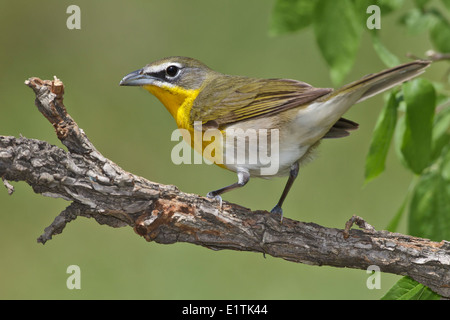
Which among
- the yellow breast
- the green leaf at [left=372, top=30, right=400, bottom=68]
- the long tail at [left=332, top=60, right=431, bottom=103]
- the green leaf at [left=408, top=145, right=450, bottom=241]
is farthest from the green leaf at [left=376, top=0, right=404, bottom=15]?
the yellow breast

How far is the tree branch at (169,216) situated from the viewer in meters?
2.31

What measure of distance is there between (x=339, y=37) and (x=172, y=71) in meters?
1.07

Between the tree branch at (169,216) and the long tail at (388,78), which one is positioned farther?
the long tail at (388,78)

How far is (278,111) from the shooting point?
2.92 meters

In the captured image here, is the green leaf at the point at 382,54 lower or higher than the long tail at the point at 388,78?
higher

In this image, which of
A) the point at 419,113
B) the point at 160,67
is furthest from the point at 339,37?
the point at 160,67

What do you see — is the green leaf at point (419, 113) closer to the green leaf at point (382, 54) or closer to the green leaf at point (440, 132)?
the green leaf at point (382, 54)

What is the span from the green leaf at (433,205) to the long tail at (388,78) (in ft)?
1.75

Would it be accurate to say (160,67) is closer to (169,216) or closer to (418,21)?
(169,216)

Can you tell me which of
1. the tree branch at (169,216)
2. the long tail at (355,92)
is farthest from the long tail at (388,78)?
the tree branch at (169,216)

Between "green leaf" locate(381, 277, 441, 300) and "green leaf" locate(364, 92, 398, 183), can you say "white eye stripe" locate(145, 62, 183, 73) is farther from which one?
"green leaf" locate(381, 277, 441, 300)

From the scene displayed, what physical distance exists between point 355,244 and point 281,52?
4734mm

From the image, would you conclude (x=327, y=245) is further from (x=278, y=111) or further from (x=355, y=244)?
(x=278, y=111)

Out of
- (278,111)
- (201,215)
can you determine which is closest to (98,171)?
(201,215)
